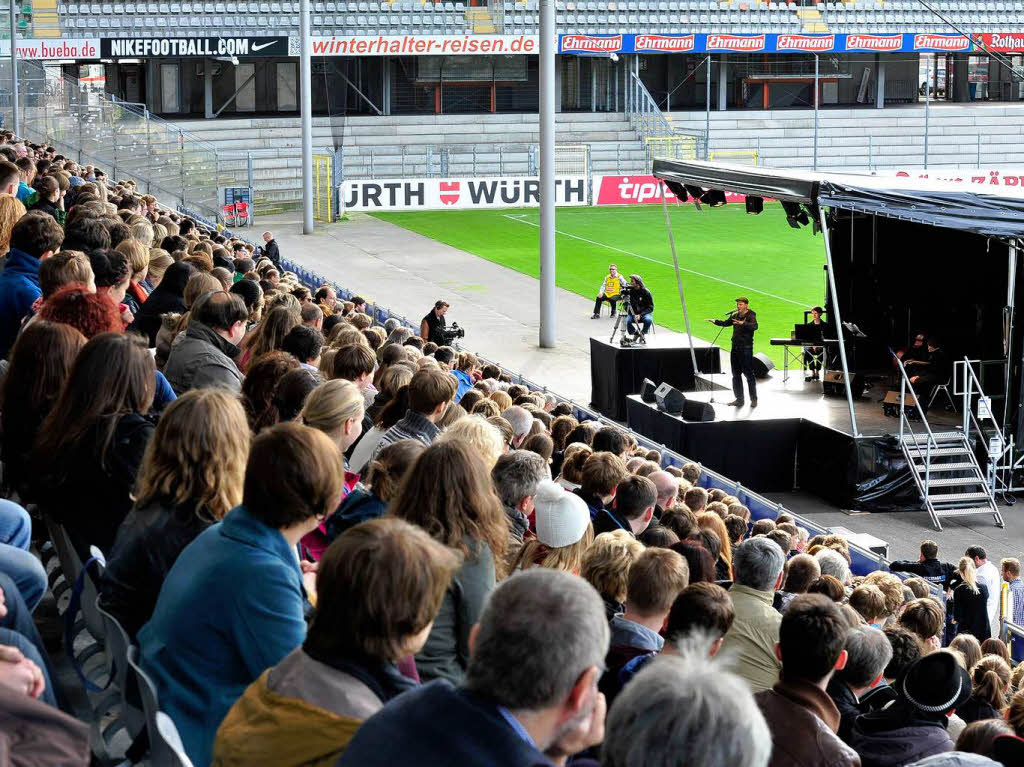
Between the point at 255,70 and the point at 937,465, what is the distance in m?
37.0

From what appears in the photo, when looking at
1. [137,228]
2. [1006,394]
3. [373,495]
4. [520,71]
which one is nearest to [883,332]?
[1006,394]

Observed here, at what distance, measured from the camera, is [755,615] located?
5734mm

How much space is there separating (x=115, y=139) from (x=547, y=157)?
45.9 ft

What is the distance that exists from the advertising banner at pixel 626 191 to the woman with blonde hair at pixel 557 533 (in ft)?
125

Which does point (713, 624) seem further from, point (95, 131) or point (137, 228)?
point (95, 131)

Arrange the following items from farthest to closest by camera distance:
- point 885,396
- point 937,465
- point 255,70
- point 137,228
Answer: point 255,70 → point 885,396 → point 937,465 → point 137,228

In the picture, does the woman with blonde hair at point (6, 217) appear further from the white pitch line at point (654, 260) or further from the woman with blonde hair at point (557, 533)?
the white pitch line at point (654, 260)

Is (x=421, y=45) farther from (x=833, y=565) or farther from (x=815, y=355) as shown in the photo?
(x=833, y=565)

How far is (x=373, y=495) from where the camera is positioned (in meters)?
5.12

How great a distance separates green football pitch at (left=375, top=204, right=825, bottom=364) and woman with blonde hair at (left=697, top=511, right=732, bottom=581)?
14.9 meters

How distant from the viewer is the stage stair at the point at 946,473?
15.0 metres

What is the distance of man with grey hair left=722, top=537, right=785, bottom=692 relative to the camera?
218 inches

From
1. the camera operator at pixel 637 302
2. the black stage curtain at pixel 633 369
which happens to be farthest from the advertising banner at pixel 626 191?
the black stage curtain at pixel 633 369

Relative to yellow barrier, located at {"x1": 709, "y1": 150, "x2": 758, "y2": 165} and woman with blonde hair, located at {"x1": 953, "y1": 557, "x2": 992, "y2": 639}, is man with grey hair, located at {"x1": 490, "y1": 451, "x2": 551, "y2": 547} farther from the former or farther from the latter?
yellow barrier, located at {"x1": 709, "y1": 150, "x2": 758, "y2": 165}
